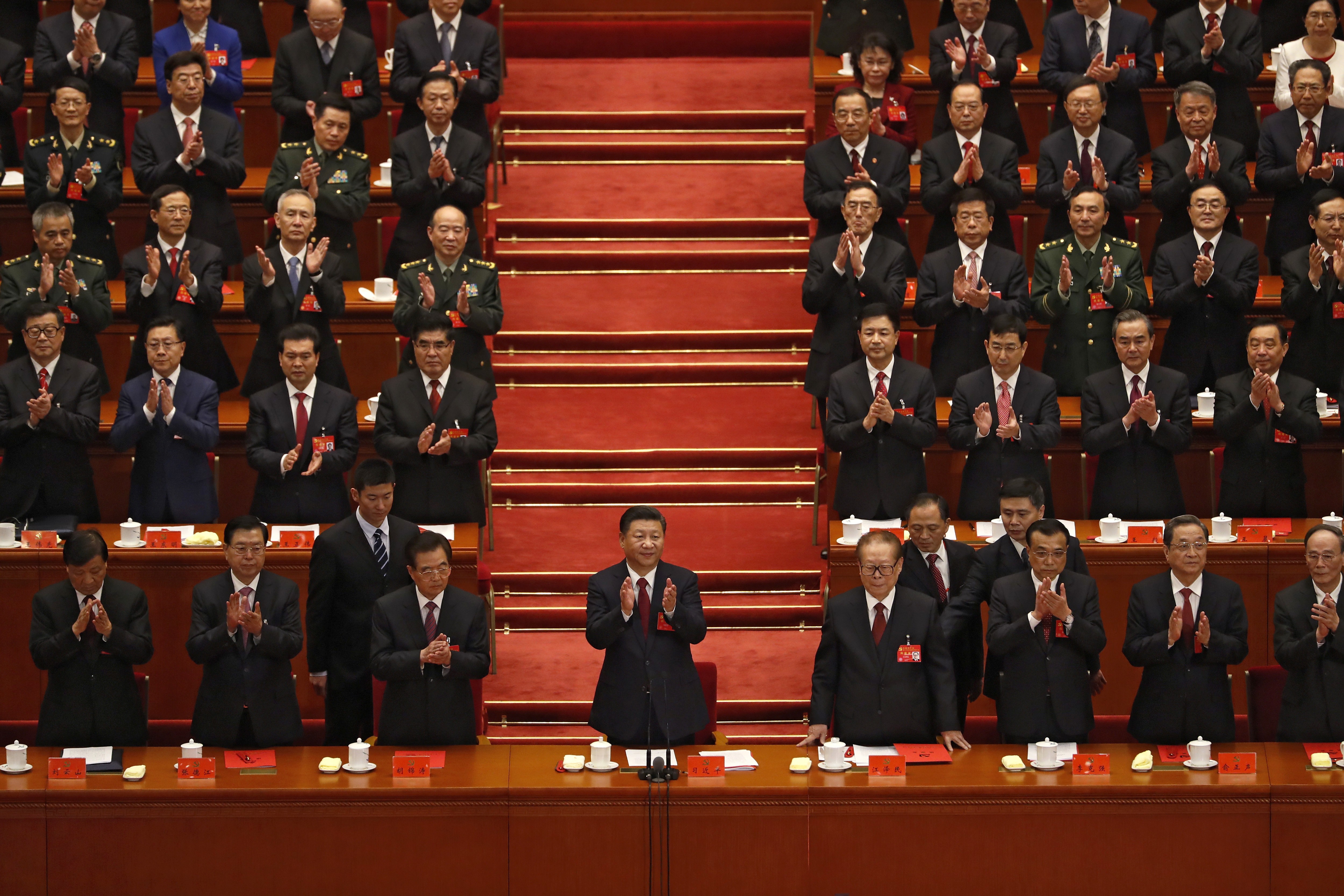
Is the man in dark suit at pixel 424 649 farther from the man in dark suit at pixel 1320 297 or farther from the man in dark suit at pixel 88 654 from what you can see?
the man in dark suit at pixel 1320 297

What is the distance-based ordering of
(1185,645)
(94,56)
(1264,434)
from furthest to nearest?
(94,56) → (1264,434) → (1185,645)

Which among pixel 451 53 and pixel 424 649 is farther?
pixel 451 53

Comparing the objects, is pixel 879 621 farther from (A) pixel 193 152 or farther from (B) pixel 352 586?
(A) pixel 193 152

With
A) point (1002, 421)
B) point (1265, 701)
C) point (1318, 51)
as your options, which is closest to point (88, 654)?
point (1002, 421)

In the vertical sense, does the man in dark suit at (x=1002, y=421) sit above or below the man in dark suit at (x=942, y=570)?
above

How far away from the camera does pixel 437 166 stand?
7727 mm

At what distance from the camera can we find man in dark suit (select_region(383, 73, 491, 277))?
7.81m

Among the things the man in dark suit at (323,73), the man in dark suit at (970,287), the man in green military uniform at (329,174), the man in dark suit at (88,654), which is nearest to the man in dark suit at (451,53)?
the man in dark suit at (323,73)

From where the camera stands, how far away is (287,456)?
6.51 meters

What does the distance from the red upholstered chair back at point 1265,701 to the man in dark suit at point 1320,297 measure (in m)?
1.93

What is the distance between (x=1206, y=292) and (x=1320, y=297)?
A: 452mm

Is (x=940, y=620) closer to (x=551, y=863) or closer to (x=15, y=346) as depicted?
(x=551, y=863)

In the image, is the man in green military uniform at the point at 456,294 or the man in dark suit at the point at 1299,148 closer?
the man in green military uniform at the point at 456,294

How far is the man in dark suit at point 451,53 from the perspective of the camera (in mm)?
8297
